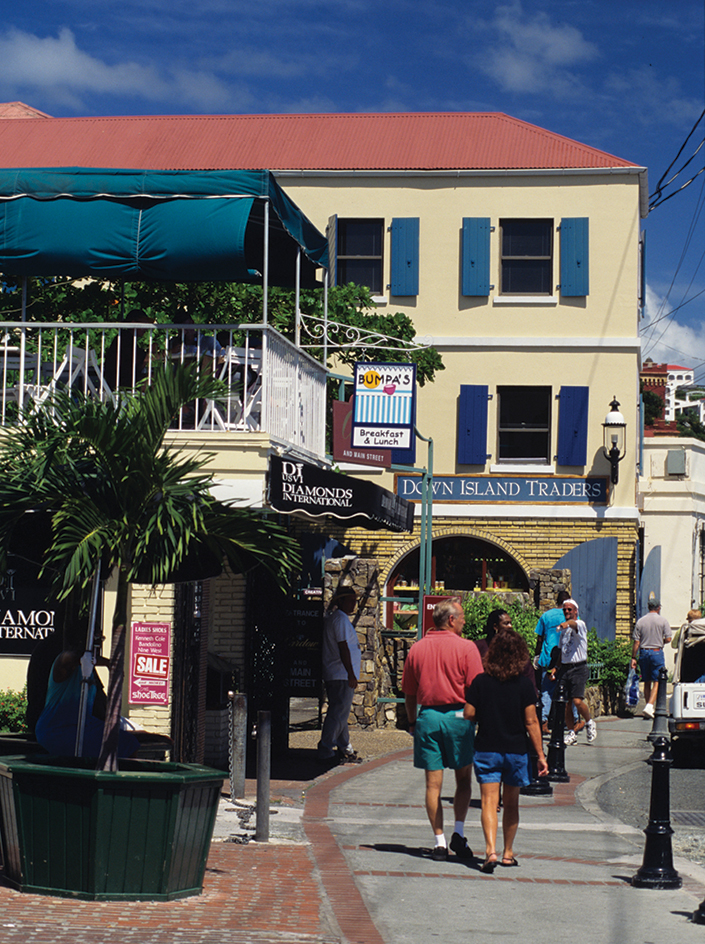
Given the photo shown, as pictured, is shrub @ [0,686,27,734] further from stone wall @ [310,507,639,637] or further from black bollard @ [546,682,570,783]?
stone wall @ [310,507,639,637]

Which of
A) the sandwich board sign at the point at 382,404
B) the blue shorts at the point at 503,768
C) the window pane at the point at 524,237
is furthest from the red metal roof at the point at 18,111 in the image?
the blue shorts at the point at 503,768

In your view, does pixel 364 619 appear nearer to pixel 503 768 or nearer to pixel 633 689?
pixel 633 689

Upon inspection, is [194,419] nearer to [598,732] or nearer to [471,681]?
[471,681]

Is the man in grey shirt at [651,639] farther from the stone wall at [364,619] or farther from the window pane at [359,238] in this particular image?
the window pane at [359,238]

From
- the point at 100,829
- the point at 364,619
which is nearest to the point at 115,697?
the point at 100,829

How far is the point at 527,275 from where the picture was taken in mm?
22750

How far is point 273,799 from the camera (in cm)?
1060

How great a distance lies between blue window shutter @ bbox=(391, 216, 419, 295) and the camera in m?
22.7

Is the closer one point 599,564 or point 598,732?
point 598,732

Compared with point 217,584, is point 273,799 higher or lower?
lower

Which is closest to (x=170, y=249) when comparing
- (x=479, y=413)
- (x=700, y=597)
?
(x=479, y=413)

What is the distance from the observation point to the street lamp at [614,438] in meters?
21.6

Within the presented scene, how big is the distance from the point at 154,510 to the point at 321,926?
8.02 ft

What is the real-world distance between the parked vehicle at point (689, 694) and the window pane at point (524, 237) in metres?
9.70
